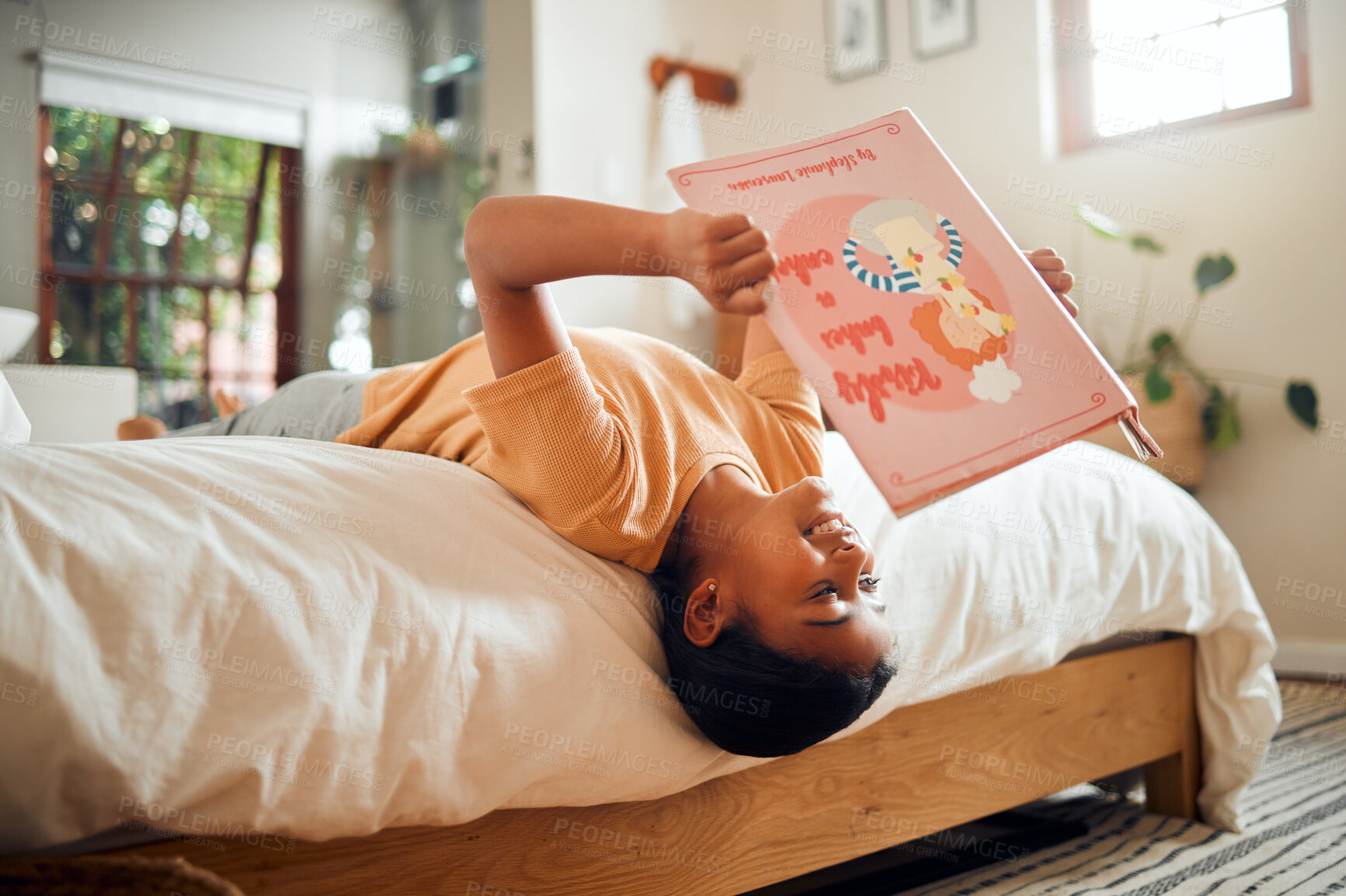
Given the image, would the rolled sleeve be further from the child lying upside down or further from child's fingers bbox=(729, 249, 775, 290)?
child's fingers bbox=(729, 249, 775, 290)

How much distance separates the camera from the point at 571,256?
0.89 meters

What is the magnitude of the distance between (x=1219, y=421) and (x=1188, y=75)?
1044mm

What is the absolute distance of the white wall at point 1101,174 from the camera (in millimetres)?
2613

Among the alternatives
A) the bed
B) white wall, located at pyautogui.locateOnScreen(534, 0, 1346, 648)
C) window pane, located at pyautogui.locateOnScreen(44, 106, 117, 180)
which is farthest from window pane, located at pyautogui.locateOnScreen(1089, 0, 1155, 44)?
window pane, located at pyautogui.locateOnScreen(44, 106, 117, 180)

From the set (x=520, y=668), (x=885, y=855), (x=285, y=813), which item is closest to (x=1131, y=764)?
(x=885, y=855)

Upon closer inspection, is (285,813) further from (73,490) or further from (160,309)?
(160,309)

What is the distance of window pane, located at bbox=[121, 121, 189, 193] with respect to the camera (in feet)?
12.8

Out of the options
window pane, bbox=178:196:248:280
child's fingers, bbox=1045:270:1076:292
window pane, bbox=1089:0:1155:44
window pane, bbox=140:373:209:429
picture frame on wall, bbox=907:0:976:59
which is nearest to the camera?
child's fingers, bbox=1045:270:1076:292

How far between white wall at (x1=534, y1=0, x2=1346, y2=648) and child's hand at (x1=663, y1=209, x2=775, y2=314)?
247cm

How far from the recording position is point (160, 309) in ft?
13.2

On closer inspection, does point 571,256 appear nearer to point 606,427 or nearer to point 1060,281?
point 606,427

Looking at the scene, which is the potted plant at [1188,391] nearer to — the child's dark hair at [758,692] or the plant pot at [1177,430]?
the plant pot at [1177,430]

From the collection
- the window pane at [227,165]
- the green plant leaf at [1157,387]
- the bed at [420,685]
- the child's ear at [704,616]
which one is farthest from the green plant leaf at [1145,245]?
the window pane at [227,165]

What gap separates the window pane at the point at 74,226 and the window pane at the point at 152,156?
6.5 inches
